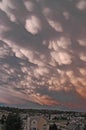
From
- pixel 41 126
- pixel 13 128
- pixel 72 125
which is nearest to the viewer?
pixel 13 128

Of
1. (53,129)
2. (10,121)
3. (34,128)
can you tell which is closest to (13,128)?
(10,121)

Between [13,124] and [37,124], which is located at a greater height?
[37,124]

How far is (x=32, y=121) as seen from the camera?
98.2m

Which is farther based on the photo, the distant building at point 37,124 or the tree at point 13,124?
the distant building at point 37,124

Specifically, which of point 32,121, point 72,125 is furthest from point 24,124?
point 72,125

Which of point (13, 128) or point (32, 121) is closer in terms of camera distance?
point (13, 128)

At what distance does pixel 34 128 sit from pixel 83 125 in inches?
1134

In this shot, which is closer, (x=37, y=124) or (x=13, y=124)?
(x=13, y=124)

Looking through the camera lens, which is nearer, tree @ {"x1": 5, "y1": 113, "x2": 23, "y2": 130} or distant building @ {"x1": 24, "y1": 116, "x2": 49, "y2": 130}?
tree @ {"x1": 5, "y1": 113, "x2": 23, "y2": 130}

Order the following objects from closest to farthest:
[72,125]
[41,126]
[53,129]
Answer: [41,126], [53,129], [72,125]

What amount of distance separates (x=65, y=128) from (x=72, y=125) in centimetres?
349

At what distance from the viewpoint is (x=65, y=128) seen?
125125mm

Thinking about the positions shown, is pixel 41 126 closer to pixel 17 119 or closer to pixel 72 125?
pixel 17 119

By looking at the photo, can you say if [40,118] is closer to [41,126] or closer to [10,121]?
[41,126]
